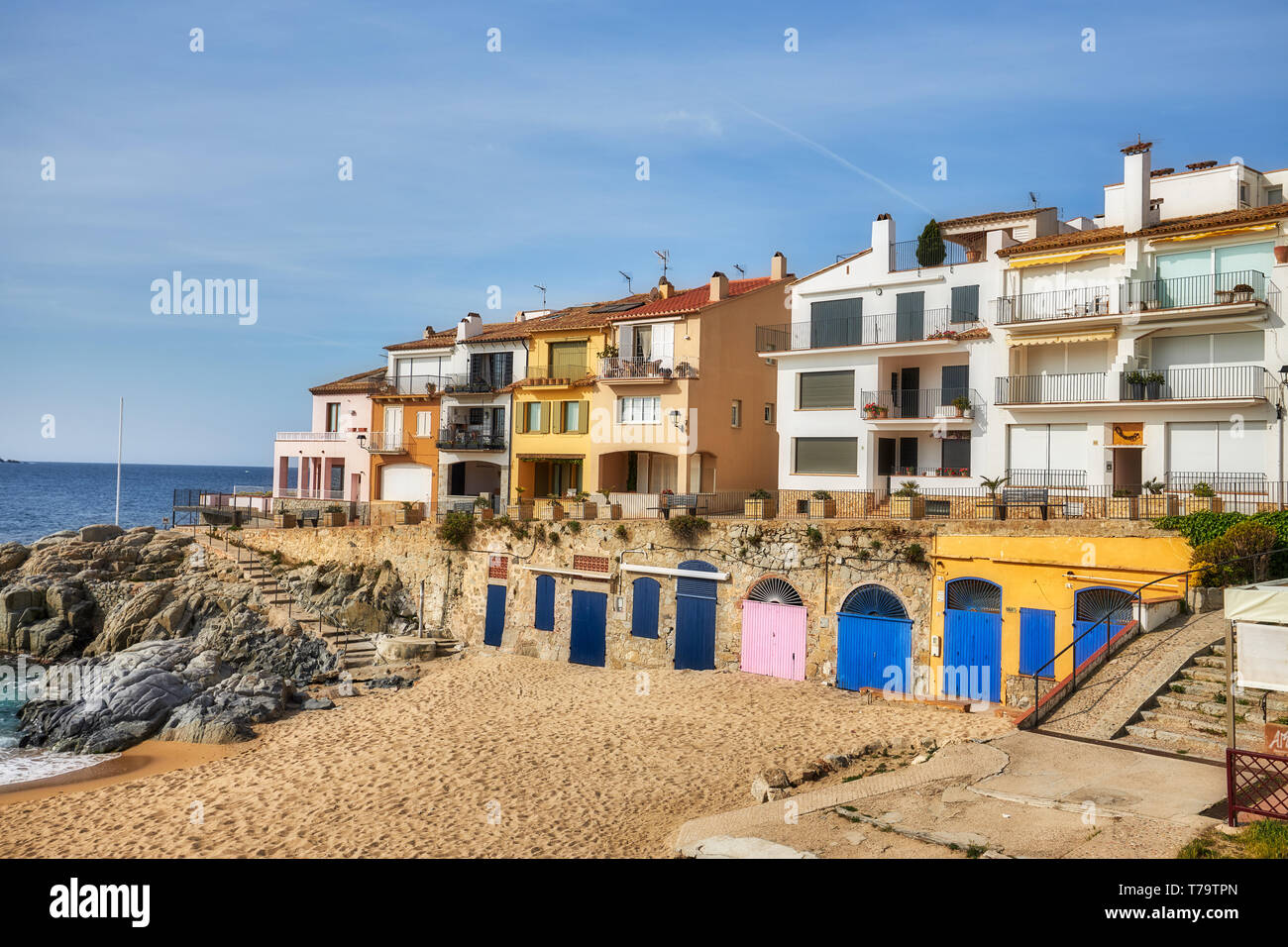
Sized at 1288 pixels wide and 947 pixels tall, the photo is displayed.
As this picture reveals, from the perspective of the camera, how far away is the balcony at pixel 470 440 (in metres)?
44.0

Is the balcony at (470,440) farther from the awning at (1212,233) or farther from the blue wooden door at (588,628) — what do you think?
the awning at (1212,233)

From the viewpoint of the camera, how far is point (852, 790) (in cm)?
1481

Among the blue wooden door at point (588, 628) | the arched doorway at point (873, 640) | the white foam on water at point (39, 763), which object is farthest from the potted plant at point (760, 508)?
the white foam on water at point (39, 763)

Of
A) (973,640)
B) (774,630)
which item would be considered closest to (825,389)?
(774,630)

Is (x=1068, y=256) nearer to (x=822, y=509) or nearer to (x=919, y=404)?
(x=919, y=404)

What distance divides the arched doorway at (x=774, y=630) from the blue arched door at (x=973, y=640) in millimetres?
4263

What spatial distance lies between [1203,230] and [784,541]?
16230 millimetres

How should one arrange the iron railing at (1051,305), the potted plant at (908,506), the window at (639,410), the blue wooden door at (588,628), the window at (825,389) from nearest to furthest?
the potted plant at (908,506) → the iron railing at (1051,305) → the blue wooden door at (588,628) → the window at (825,389) → the window at (639,410)

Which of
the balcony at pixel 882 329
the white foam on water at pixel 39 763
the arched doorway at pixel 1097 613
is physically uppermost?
the balcony at pixel 882 329

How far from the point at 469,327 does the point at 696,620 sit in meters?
24.3

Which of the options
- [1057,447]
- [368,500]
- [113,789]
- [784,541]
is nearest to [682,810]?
[784,541]

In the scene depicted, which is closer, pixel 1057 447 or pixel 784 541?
pixel 784 541
